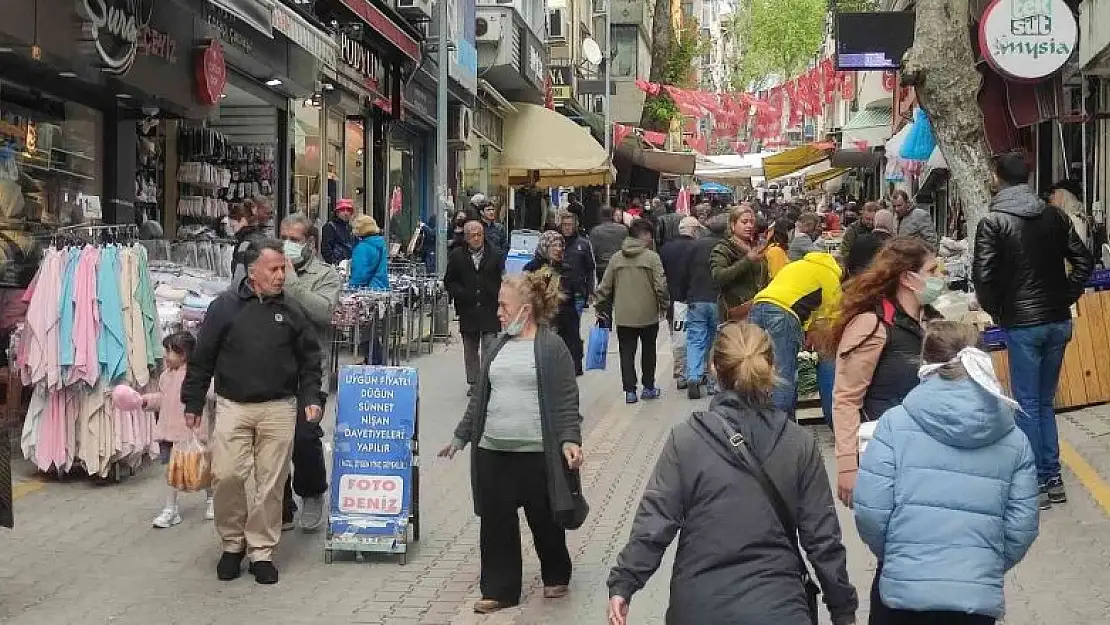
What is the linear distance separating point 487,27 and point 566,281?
14.8 metres

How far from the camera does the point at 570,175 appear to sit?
32531 mm

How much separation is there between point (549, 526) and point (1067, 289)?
10.8 ft

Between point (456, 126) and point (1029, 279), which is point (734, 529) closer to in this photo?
point (1029, 279)

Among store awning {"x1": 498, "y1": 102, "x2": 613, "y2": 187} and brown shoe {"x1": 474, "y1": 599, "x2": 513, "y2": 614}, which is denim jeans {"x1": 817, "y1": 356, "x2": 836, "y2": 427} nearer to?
brown shoe {"x1": 474, "y1": 599, "x2": 513, "y2": 614}

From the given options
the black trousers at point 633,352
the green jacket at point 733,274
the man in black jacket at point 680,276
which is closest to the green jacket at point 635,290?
the black trousers at point 633,352

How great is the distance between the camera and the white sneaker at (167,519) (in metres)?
8.52

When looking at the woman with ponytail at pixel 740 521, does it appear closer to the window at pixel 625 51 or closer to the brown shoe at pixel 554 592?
the brown shoe at pixel 554 592

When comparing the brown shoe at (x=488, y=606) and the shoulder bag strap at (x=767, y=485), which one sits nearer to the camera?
the shoulder bag strap at (x=767, y=485)

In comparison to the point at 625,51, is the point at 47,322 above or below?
below

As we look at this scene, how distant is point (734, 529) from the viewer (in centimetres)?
418

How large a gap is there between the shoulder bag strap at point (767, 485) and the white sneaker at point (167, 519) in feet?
16.9

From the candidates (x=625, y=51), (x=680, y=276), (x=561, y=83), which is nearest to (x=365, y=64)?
(x=680, y=276)

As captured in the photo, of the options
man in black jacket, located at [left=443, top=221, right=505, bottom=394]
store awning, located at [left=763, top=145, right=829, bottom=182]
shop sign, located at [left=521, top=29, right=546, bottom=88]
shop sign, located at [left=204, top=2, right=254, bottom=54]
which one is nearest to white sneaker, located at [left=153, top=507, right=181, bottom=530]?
man in black jacket, located at [left=443, top=221, right=505, bottom=394]

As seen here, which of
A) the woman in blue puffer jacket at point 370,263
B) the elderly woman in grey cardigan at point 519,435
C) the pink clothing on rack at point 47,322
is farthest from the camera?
the woman in blue puffer jacket at point 370,263
